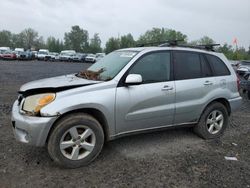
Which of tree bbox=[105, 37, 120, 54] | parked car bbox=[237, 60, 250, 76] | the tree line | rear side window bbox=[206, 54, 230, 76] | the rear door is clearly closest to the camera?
the rear door

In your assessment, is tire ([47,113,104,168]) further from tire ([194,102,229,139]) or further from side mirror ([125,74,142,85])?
tire ([194,102,229,139])

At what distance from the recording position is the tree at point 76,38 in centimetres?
8875

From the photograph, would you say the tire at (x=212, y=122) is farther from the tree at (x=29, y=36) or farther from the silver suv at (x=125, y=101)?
the tree at (x=29, y=36)

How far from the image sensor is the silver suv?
11.5 feet

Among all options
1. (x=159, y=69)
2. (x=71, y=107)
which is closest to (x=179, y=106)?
(x=159, y=69)

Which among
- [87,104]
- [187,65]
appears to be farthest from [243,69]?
[87,104]

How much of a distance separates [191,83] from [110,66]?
151 cm

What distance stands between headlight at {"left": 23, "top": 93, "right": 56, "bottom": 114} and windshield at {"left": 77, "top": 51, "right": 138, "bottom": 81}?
0.93 meters

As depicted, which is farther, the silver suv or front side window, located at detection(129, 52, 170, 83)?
front side window, located at detection(129, 52, 170, 83)

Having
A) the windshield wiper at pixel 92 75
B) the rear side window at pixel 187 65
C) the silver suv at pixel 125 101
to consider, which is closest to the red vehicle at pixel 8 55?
the silver suv at pixel 125 101

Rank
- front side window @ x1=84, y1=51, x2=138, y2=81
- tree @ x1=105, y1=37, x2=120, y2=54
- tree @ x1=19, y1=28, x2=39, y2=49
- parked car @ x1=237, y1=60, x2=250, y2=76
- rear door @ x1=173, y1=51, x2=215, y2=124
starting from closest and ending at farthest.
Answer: front side window @ x1=84, y1=51, x2=138, y2=81 < rear door @ x1=173, y1=51, x2=215, y2=124 < parked car @ x1=237, y1=60, x2=250, y2=76 < tree @ x1=105, y1=37, x2=120, y2=54 < tree @ x1=19, y1=28, x2=39, y2=49

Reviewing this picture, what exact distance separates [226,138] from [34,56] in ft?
135

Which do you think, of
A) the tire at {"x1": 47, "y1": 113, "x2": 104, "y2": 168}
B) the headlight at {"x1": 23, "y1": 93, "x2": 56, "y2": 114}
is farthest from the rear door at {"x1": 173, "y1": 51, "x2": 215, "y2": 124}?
the headlight at {"x1": 23, "y1": 93, "x2": 56, "y2": 114}

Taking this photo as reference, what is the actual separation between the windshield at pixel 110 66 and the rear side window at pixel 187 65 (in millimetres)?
846
